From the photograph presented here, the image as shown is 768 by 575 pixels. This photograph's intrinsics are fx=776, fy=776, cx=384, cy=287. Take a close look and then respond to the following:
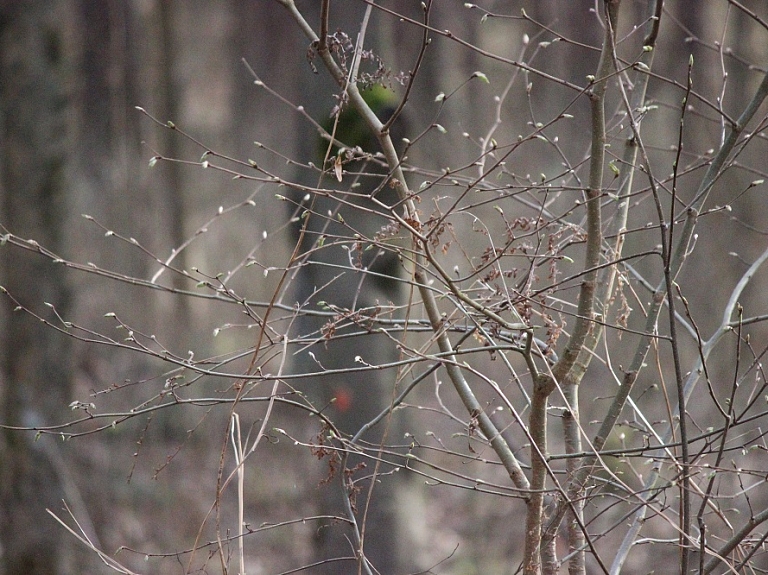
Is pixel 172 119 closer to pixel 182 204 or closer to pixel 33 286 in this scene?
pixel 182 204

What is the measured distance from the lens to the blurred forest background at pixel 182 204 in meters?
4.43

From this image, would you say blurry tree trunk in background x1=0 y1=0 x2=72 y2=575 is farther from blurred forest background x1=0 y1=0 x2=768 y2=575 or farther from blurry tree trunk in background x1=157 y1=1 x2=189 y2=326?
blurry tree trunk in background x1=157 y1=1 x2=189 y2=326

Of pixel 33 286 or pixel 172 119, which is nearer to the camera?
pixel 33 286

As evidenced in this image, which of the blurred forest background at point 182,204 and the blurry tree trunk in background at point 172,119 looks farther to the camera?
the blurry tree trunk in background at point 172,119

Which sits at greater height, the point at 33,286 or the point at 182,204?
the point at 182,204

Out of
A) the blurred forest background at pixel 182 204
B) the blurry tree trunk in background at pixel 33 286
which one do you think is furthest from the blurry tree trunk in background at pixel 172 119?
the blurry tree trunk in background at pixel 33 286

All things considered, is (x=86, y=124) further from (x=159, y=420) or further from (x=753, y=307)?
(x=753, y=307)

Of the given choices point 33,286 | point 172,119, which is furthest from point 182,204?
point 33,286

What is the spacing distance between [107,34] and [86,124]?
109 centimetres

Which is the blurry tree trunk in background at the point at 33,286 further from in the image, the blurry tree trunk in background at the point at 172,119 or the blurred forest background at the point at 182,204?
the blurry tree trunk in background at the point at 172,119

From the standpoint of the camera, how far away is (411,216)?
1570mm

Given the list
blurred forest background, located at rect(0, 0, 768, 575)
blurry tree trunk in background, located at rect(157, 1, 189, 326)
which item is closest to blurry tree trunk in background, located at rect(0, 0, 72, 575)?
blurred forest background, located at rect(0, 0, 768, 575)

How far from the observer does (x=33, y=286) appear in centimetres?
437

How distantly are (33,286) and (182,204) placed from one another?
5.87 meters
